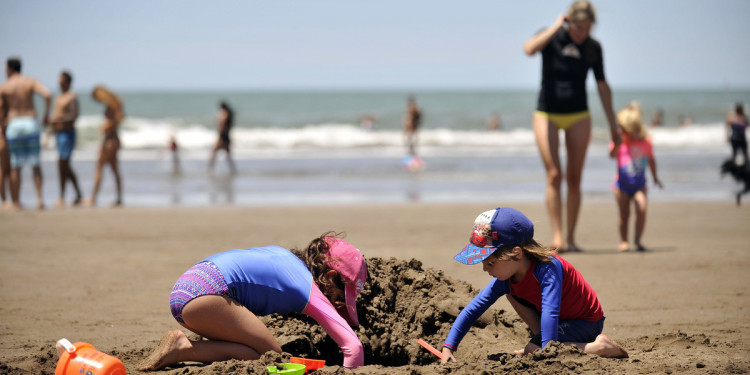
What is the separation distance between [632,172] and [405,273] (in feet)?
11.9

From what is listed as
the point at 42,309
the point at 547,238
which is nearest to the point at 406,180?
the point at 547,238

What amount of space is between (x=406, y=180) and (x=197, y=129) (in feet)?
72.4

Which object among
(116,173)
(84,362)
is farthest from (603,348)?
(116,173)

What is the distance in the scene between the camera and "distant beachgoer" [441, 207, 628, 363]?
366 cm

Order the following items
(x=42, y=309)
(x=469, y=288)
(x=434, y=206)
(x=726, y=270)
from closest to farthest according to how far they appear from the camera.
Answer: (x=469, y=288)
(x=42, y=309)
(x=726, y=270)
(x=434, y=206)

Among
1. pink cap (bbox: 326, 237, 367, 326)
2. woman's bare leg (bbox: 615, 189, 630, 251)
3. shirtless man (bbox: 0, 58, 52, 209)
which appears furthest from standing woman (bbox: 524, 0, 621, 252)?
shirtless man (bbox: 0, 58, 52, 209)

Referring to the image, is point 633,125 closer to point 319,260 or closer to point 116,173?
point 319,260

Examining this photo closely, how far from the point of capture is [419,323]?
4516 millimetres

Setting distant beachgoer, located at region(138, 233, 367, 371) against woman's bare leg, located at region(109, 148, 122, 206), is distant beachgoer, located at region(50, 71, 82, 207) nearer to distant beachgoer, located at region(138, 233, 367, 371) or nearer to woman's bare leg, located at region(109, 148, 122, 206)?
woman's bare leg, located at region(109, 148, 122, 206)

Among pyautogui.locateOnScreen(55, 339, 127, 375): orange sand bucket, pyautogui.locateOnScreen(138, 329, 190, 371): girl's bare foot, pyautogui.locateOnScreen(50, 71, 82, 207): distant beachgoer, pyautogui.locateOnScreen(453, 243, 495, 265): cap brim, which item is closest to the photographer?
pyautogui.locateOnScreen(55, 339, 127, 375): orange sand bucket

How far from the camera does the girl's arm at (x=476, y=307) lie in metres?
3.84

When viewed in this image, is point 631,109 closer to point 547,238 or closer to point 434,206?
point 547,238

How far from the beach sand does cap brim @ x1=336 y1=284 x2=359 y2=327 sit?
0.94 feet

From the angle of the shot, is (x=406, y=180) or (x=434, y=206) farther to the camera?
(x=406, y=180)
